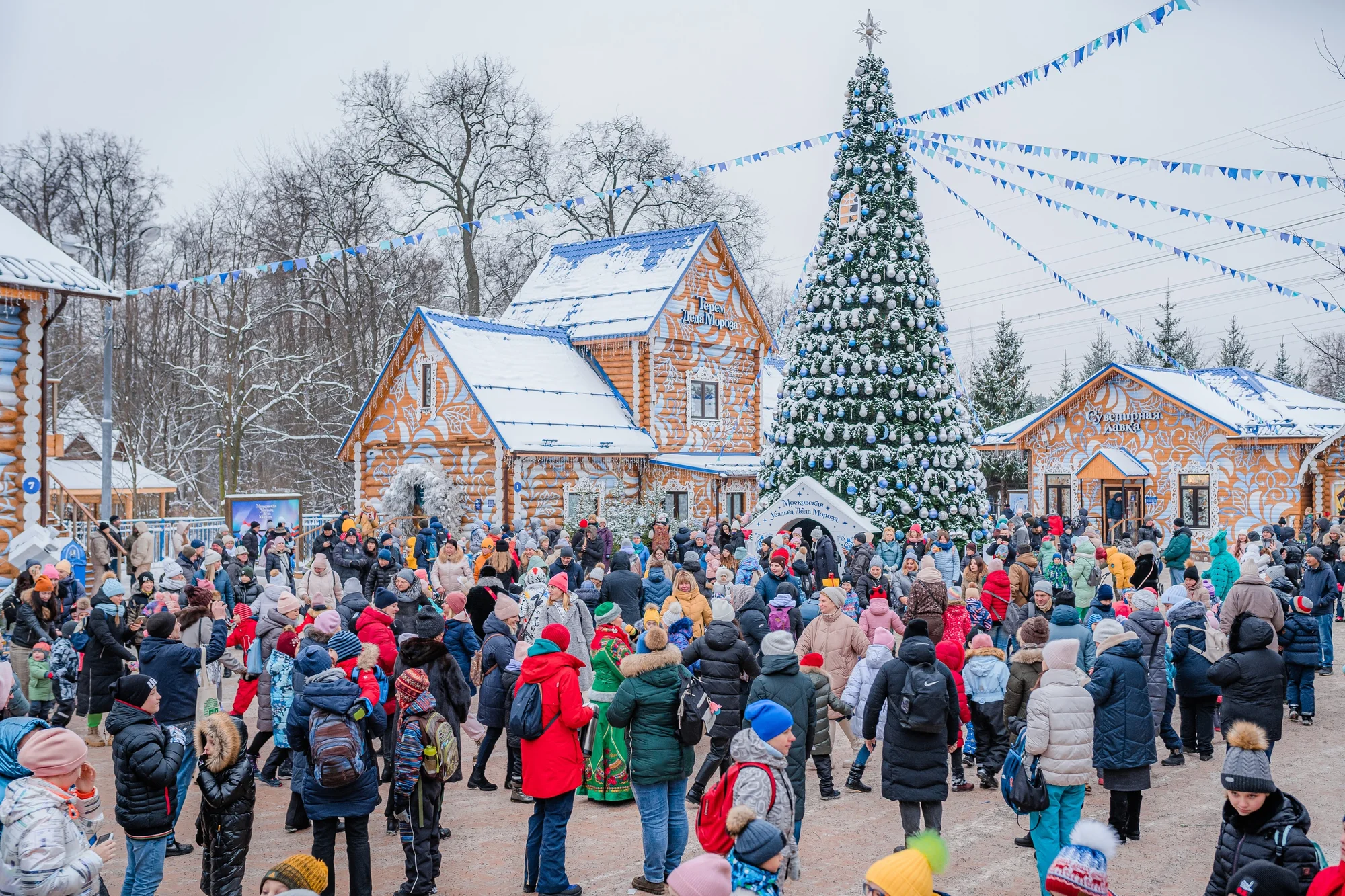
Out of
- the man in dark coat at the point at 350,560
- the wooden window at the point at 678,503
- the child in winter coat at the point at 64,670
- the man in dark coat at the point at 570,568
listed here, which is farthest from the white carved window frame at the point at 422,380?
the child in winter coat at the point at 64,670

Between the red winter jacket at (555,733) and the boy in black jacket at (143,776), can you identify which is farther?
the red winter jacket at (555,733)

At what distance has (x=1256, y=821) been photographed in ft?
16.7

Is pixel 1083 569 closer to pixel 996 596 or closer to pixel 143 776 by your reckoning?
pixel 996 596

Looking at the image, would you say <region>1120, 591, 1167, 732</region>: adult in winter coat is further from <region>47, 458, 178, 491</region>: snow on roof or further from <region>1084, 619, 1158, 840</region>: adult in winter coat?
<region>47, 458, 178, 491</region>: snow on roof

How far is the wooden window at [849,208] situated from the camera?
21750 mm

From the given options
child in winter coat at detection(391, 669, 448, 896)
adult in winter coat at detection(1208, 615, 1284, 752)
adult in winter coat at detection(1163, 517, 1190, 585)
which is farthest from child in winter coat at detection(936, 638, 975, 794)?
adult in winter coat at detection(1163, 517, 1190, 585)

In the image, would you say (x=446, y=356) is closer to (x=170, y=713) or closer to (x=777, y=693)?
(x=170, y=713)

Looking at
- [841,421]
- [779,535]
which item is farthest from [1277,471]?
[779,535]

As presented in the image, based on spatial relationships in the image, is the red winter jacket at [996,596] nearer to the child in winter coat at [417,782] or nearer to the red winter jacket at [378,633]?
the red winter jacket at [378,633]

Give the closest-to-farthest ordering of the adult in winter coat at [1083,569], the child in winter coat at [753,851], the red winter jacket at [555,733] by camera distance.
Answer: the child in winter coat at [753,851]
the red winter jacket at [555,733]
the adult in winter coat at [1083,569]

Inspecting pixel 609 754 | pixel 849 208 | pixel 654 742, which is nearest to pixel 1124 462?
pixel 849 208

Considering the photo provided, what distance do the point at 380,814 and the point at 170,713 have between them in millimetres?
1888

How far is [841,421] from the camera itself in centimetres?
2172

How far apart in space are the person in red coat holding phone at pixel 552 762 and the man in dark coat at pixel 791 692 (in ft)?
4.03
